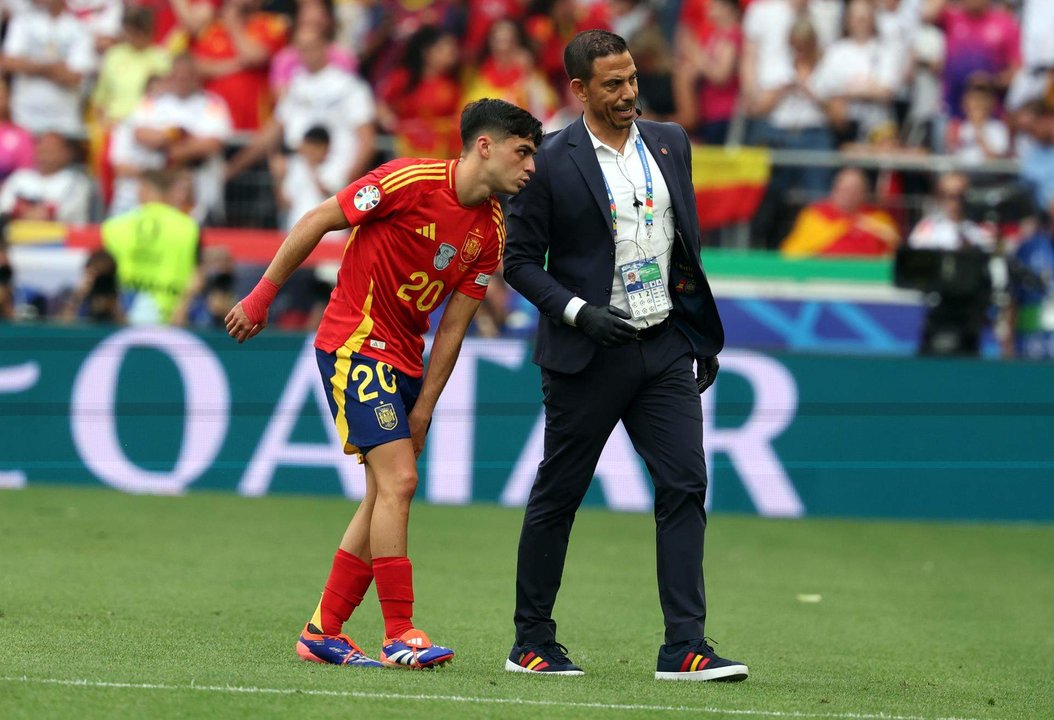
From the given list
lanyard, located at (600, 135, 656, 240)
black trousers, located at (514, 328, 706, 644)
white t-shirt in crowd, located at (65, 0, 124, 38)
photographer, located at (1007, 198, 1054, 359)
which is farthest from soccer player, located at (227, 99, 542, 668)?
white t-shirt in crowd, located at (65, 0, 124, 38)

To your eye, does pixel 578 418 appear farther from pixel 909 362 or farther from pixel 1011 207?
pixel 1011 207

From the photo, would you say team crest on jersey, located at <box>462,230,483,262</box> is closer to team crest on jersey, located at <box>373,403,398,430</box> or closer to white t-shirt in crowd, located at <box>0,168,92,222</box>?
team crest on jersey, located at <box>373,403,398,430</box>

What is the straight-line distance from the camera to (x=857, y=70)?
16109mm

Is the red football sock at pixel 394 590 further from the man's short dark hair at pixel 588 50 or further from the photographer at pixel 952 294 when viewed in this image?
the photographer at pixel 952 294

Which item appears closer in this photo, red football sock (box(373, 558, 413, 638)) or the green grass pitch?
the green grass pitch

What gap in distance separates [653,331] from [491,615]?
223 centimetres

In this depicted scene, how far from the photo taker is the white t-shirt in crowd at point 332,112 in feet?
52.1

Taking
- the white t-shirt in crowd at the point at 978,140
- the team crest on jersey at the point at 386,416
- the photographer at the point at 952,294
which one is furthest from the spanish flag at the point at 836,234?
the team crest on jersey at the point at 386,416

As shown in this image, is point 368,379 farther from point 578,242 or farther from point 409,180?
point 578,242

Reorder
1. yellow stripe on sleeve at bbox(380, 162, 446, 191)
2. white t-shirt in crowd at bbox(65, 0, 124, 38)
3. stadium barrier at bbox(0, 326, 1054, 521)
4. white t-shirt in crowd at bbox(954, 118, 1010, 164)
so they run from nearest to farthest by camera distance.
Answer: yellow stripe on sleeve at bbox(380, 162, 446, 191) < stadium barrier at bbox(0, 326, 1054, 521) < white t-shirt in crowd at bbox(954, 118, 1010, 164) < white t-shirt in crowd at bbox(65, 0, 124, 38)

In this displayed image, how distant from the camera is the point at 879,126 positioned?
16.2 m

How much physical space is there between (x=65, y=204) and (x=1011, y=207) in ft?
27.1

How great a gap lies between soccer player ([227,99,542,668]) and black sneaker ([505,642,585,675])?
0.33 m

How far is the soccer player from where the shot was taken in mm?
6250
